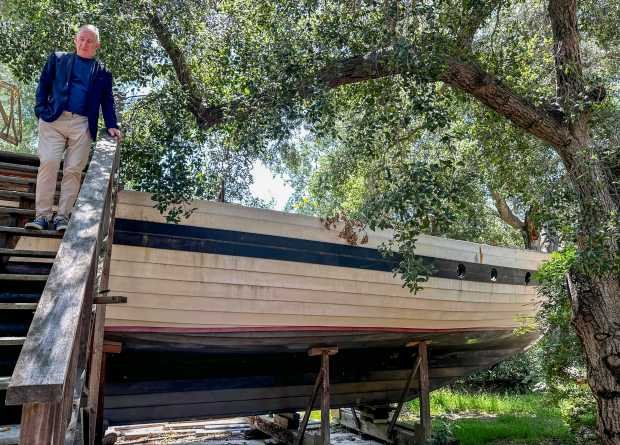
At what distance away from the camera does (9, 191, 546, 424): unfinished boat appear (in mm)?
4539

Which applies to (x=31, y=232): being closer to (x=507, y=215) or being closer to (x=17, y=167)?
(x=17, y=167)

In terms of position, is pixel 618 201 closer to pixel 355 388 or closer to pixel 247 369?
pixel 355 388

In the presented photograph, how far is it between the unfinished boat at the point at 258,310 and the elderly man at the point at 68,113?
113 centimetres

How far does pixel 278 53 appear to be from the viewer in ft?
14.8

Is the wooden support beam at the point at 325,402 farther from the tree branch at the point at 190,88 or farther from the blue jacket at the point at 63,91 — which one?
the blue jacket at the point at 63,91

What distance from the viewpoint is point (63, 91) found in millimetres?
3232

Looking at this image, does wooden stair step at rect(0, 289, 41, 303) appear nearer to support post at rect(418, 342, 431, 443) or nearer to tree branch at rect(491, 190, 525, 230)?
support post at rect(418, 342, 431, 443)

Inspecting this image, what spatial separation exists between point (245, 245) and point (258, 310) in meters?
0.65

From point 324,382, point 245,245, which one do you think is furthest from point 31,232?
point 324,382

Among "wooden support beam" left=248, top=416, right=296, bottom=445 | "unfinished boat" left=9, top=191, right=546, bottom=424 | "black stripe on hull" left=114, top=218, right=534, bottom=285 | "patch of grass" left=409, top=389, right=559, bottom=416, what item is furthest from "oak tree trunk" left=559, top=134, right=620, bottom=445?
"patch of grass" left=409, top=389, right=559, bottom=416

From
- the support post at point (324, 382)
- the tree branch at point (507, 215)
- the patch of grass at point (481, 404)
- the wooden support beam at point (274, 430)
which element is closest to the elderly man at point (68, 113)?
the support post at point (324, 382)

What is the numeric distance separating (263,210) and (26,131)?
14.6 metres

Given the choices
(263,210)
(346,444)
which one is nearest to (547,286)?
(263,210)

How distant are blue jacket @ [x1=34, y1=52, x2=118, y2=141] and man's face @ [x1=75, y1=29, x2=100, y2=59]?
0.20ft
